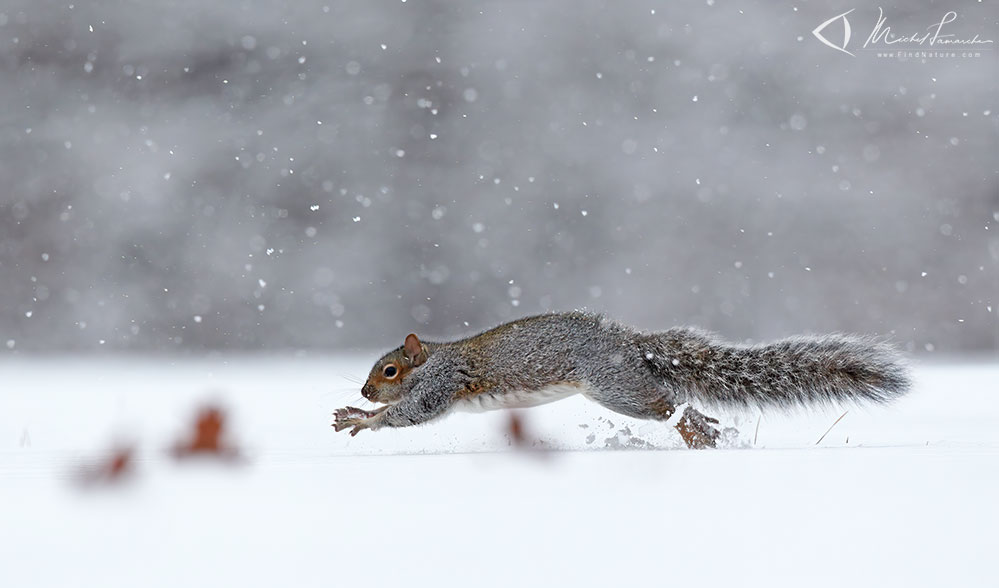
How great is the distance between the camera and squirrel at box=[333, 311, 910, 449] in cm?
368

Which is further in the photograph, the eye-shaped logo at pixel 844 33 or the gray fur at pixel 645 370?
the eye-shaped logo at pixel 844 33

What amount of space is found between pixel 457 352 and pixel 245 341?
1072 centimetres

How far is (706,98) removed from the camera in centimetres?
1587

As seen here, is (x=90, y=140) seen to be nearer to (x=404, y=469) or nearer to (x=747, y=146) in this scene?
(x=747, y=146)

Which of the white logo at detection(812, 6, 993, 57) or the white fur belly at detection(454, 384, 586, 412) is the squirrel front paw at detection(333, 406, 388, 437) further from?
the white logo at detection(812, 6, 993, 57)

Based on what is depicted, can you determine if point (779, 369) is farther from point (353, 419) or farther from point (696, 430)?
point (353, 419)

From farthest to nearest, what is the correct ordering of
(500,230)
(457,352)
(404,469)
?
(500,230)
(457,352)
(404,469)

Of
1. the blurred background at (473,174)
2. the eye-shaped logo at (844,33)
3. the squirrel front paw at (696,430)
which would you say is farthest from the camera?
the eye-shaped logo at (844,33)

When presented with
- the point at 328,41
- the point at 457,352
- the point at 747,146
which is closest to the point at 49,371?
the point at 457,352

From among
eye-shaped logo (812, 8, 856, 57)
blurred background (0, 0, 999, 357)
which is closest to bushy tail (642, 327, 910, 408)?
blurred background (0, 0, 999, 357)

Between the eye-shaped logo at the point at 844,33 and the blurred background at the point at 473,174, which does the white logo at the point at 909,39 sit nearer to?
the eye-shaped logo at the point at 844,33

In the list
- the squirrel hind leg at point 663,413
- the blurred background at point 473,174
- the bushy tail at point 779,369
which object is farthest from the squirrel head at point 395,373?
the blurred background at point 473,174

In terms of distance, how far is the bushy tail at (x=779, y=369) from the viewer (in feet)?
12.0

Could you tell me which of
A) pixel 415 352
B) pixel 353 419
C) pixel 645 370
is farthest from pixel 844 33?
pixel 353 419
